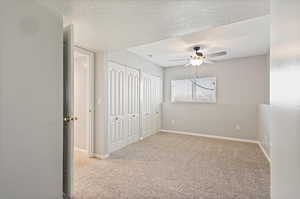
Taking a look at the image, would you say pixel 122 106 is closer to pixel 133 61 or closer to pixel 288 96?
pixel 133 61

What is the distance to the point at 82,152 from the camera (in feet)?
10.5

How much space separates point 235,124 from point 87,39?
4386 mm

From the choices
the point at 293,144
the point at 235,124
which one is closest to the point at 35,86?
the point at 293,144

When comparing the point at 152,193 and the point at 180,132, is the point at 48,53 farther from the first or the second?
the point at 180,132

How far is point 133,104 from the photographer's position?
3863 millimetres

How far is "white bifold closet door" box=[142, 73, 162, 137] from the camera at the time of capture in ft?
14.5

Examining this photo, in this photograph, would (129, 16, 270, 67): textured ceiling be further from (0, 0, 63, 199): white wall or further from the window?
(0, 0, 63, 199): white wall

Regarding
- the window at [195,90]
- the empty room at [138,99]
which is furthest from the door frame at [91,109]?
the window at [195,90]

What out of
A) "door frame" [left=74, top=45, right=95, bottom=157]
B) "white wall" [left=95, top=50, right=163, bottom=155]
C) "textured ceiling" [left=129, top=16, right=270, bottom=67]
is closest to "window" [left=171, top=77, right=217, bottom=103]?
"textured ceiling" [left=129, top=16, right=270, bottom=67]

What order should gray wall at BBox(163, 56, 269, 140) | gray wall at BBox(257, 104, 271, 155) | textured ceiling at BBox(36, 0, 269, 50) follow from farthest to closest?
1. gray wall at BBox(163, 56, 269, 140)
2. gray wall at BBox(257, 104, 271, 155)
3. textured ceiling at BBox(36, 0, 269, 50)

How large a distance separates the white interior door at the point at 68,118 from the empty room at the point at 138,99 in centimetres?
1

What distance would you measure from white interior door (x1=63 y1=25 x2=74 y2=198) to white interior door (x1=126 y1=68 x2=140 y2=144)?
1979mm

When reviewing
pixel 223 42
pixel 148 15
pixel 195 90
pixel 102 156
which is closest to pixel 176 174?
pixel 102 156

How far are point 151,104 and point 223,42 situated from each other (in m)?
2.74
